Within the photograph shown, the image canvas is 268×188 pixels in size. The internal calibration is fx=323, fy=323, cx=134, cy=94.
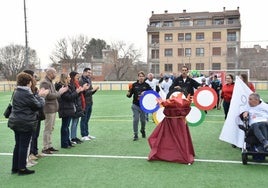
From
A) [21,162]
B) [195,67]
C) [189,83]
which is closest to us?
[21,162]

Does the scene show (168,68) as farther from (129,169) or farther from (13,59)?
(129,169)

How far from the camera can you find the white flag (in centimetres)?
679

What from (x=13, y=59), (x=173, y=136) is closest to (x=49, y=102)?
(x=173, y=136)

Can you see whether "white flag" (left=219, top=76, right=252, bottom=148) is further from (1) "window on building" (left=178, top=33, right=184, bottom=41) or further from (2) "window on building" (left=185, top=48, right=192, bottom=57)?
(1) "window on building" (left=178, top=33, right=184, bottom=41)

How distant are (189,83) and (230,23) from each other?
5320 centimetres

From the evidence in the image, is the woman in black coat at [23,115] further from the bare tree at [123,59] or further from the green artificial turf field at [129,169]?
the bare tree at [123,59]

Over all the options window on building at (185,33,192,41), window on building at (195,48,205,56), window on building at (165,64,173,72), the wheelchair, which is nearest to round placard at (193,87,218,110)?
the wheelchair

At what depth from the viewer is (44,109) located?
6492 millimetres

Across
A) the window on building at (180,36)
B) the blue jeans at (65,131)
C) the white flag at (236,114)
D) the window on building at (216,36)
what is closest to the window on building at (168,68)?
the window on building at (180,36)

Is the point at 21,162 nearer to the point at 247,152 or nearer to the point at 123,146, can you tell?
the point at 123,146

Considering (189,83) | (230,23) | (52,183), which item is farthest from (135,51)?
(52,183)

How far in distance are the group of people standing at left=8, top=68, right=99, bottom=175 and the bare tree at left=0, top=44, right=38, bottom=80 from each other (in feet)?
176

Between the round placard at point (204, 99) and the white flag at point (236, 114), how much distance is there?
0.44 meters

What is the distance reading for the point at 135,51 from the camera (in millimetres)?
57219
